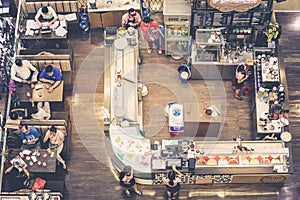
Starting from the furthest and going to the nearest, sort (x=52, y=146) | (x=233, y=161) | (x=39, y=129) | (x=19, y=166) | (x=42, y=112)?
(x=42, y=112) < (x=39, y=129) < (x=52, y=146) < (x=19, y=166) < (x=233, y=161)

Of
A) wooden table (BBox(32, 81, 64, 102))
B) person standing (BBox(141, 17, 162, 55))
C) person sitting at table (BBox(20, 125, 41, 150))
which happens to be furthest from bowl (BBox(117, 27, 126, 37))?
person sitting at table (BBox(20, 125, 41, 150))

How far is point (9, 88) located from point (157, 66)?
3995 millimetres

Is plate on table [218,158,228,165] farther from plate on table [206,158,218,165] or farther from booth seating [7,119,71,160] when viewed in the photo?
booth seating [7,119,71,160]

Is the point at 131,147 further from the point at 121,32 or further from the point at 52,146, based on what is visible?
the point at 121,32

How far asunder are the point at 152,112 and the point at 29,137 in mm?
3235

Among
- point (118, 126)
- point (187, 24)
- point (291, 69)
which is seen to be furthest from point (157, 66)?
point (291, 69)

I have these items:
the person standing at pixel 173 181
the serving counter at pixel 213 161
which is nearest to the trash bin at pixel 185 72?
the serving counter at pixel 213 161

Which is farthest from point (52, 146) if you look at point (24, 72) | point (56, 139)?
point (24, 72)

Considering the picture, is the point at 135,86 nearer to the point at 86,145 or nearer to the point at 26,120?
the point at 86,145

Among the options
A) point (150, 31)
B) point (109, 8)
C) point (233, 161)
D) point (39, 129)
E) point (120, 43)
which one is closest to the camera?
point (233, 161)

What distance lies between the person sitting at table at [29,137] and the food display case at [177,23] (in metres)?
4.29

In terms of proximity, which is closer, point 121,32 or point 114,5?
point 121,32

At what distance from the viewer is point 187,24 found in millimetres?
14852

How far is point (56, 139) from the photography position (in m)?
13.5
